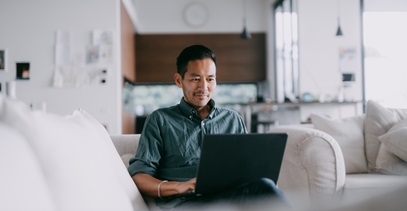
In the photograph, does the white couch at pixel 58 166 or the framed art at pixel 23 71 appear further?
the framed art at pixel 23 71

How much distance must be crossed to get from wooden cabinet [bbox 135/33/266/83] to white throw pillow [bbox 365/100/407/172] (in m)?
5.46

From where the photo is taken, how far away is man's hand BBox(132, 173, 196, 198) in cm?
147

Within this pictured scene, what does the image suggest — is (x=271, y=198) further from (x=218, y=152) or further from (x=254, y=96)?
(x=254, y=96)

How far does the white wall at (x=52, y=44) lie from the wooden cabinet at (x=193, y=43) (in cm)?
259

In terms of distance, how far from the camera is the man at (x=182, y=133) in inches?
60.2

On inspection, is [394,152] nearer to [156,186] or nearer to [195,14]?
[156,186]

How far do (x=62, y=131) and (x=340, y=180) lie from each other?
1.61m

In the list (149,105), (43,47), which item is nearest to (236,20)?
(149,105)

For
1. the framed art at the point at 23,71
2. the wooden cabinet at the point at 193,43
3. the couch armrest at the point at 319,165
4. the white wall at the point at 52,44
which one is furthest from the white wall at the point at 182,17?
the couch armrest at the point at 319,165

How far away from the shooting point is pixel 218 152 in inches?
48.9

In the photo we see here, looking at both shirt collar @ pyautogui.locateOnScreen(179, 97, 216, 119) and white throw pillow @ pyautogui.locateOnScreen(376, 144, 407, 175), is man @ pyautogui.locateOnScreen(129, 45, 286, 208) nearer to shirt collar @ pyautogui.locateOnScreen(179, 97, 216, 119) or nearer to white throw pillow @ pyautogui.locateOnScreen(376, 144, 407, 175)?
shirt collar @ pyautogui.locateOnScreen(179, 97, 216, 119)

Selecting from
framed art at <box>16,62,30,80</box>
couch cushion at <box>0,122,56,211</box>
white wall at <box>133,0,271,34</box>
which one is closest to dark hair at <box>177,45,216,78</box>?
couch cushion at <box>0,122,56,211</box>

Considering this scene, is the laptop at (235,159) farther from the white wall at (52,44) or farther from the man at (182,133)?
the white wall at (52,44)

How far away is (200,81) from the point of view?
5.86 ft
